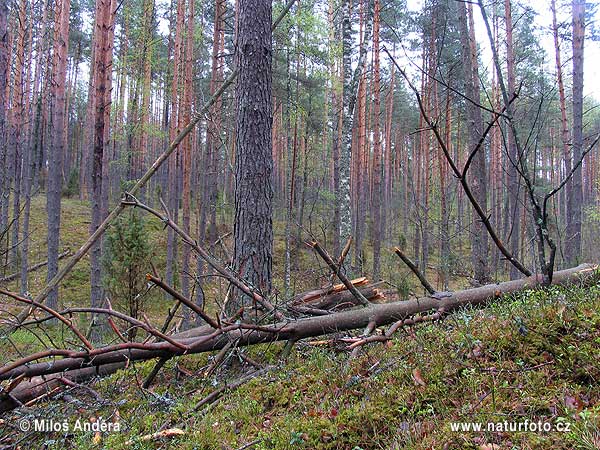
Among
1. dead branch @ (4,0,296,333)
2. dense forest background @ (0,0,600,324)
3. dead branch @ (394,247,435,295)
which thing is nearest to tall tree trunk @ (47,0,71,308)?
Result: dense forest background @ (0,0,600,324)

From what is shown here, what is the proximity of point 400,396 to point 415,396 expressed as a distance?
83 mm

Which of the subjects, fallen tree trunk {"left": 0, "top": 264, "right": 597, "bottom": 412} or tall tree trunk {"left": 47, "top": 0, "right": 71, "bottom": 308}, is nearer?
fallen tree trunk {"left": 0, "top": 264, "right": 597, "bottom": 412}

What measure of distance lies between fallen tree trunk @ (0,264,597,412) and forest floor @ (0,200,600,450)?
7.2 inches

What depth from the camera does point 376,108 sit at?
15.8 meters

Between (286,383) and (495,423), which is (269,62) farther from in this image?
(495,423)

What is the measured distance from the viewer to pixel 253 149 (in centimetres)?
402

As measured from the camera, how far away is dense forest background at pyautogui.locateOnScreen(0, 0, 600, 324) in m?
5.83

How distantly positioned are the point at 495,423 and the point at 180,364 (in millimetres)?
2761

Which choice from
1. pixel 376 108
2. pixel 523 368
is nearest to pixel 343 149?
pixel 376 108

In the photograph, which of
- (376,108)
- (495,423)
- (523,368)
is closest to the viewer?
(495,423)

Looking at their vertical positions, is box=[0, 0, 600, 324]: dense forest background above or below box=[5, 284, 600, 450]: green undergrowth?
above

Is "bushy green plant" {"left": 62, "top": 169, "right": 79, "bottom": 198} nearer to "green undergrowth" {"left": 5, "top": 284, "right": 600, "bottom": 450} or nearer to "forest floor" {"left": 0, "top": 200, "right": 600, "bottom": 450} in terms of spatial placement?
"forest floor" {"left": 0, "top": 200, "right": 600, "bottom": 450}

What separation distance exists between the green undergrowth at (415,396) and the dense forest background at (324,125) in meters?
0.93

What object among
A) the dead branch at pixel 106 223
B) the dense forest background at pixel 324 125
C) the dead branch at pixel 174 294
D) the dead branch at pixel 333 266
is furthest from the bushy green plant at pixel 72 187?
the dead branch at pixel 333 266
